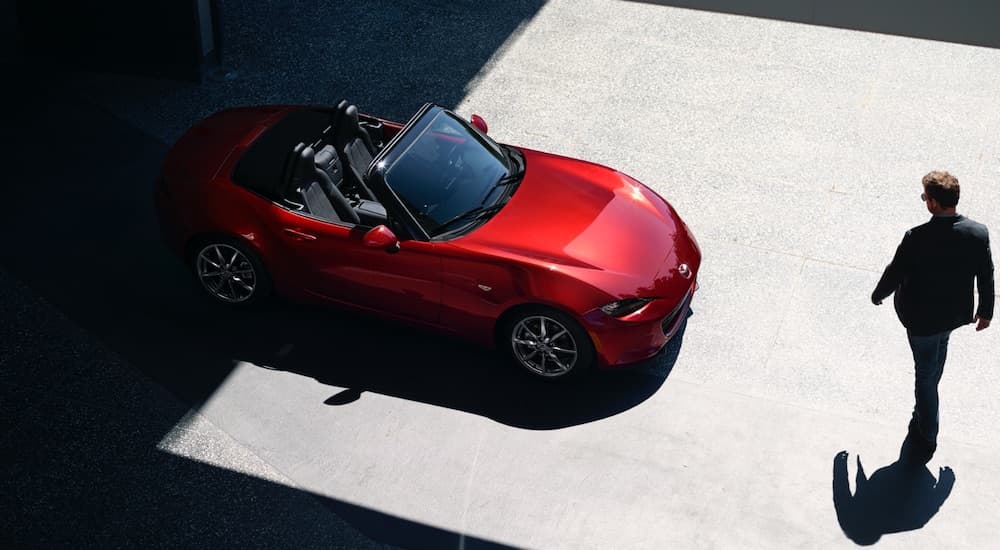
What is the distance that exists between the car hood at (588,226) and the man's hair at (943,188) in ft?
6.02

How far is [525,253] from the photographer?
6816mm

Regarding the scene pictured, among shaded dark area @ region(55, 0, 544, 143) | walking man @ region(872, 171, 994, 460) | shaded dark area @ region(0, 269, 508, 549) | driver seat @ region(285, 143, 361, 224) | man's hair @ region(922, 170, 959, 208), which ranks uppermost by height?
man's hair @ region(922, 170, 959, 208)

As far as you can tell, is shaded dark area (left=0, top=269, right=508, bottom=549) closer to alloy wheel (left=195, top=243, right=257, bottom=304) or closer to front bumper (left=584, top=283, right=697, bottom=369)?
alloy wheel (left=195, top=243, right=257, bottom=304)

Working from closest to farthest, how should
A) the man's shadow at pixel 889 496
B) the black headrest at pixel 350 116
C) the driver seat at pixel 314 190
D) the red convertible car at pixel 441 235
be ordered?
the man's shadow at pixel 889 496, the red convertible car at pixel 441 235, the driver seat at pixel 314 190, the black headrest at pixel 350 116

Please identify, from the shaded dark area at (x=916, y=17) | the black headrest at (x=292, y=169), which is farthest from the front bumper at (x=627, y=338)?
the shaded dark area at (x=916, y=17)

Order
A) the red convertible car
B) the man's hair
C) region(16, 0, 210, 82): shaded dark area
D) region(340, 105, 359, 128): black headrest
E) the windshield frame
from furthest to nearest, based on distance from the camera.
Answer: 1. region(16, 0, 210, 82): shaded dark area
2. region(340, 105, 359, 128): black headrest
3. the windshield frame
4. the red convertible car
5. the man's hair

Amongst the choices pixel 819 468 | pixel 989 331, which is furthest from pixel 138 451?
pixel 989 331

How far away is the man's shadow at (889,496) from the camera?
620 cm

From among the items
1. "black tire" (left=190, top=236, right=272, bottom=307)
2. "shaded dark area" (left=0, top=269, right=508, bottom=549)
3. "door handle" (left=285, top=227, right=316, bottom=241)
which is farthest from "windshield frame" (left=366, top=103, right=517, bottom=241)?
"shaded dark area" (left=0, top=269, right=508, bottom=549)

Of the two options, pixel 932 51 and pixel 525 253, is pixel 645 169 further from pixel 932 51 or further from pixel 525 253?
pixel 932 51

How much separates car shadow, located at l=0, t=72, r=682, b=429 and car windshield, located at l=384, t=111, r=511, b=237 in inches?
41.0

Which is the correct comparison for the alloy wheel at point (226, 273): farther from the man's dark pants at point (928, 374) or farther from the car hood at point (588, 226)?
the man's dark pants at point (928, 374)

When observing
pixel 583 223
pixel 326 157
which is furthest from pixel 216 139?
pixel 583 223

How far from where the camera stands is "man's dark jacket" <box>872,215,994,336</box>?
588cm
